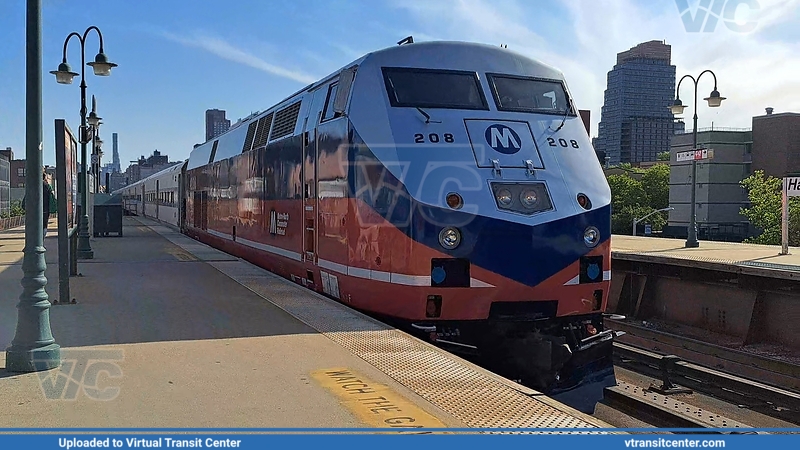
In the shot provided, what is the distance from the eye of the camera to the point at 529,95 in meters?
9.30

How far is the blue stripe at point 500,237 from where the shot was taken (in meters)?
7.69

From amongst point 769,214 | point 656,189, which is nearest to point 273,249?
point 769,214

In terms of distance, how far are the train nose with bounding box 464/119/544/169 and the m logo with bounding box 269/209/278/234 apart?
4930mm

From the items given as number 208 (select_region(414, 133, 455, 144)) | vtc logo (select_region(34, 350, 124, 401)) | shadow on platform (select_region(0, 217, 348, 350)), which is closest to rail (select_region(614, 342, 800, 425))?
number 208 (select_region(414, 133, 455, 144))

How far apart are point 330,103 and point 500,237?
3.36m

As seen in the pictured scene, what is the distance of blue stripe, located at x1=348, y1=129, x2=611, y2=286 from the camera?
7.69m

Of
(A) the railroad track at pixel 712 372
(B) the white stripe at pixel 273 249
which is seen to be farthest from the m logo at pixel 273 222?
(A) the railroad track at pixel 712 372

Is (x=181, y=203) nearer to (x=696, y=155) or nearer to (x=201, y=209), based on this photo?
(x=201, y=209)

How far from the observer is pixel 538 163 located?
838 cm

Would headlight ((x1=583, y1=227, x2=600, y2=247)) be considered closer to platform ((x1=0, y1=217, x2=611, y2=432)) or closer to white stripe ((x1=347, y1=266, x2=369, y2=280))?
platform ((x1=0, y1=217, x2=611, y2=432))

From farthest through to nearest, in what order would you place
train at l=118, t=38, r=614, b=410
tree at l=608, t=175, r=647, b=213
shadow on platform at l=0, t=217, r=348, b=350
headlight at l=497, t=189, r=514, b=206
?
tree at l=608, t=175, r=647, b=213 → shadow on platform at l=0, t=217, r=348, b=350 → headlight at l=497, t=189, r=514, b=206 → train at l=118, t=38, r=614, b=410

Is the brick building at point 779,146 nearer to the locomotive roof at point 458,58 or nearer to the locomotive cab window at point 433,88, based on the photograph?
the locomotive roof at point 458,58
